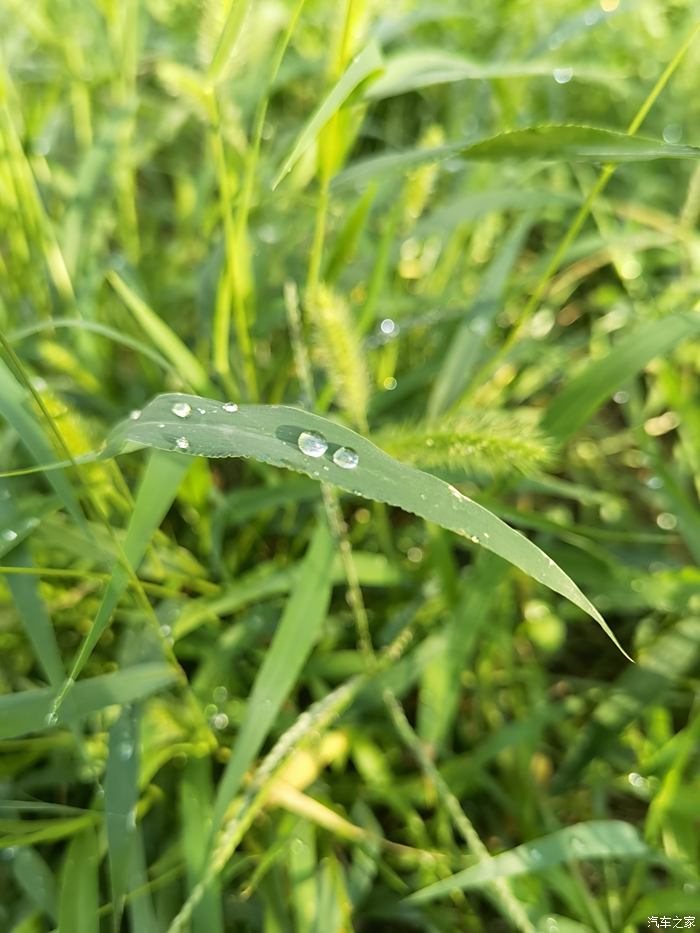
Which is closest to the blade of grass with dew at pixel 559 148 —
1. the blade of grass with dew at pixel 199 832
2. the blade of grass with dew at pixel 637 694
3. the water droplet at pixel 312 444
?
the water droplet at pixel 312 444

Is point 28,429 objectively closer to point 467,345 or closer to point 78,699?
point 78,699

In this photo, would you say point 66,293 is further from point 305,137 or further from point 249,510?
point 305,137

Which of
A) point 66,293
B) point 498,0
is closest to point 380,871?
point 66,293

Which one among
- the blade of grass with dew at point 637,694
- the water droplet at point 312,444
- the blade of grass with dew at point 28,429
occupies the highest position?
the water droplet at point 312,444

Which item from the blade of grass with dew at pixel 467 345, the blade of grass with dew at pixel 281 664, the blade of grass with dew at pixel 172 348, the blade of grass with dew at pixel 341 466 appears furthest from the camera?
the blade of grass with dew at pixel 467 345

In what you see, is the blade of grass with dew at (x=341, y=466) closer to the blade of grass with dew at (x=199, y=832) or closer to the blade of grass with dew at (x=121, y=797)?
the blade of grass with dew at (x=121, y=797)

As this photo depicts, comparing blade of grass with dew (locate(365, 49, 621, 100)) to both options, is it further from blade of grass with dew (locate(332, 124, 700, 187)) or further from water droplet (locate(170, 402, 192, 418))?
water droplet (locate(170, 402, 192, 418))

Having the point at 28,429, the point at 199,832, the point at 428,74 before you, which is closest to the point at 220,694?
the point at 199,832
